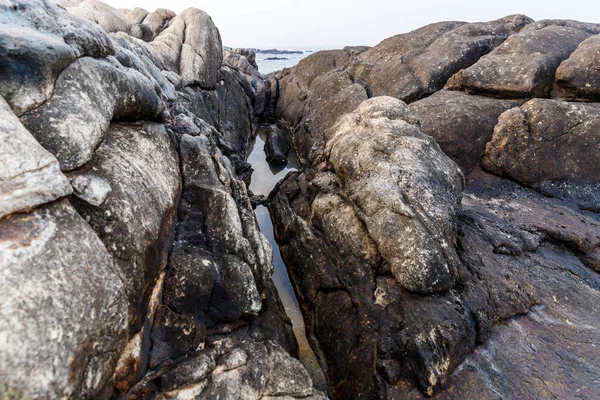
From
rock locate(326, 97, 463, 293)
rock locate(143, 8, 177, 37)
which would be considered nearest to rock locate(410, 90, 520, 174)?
rock locate(326, 97, 463, 293)

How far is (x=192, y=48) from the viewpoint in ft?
65.2

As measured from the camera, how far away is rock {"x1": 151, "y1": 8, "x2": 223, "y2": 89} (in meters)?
18.1

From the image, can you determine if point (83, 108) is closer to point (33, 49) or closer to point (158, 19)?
point (33, 49)

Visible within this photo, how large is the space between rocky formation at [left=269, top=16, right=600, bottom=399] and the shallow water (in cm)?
34

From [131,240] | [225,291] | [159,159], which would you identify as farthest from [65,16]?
[225,291]

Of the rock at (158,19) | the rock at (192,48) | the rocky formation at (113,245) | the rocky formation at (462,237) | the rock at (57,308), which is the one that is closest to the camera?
the rock at (57,308)

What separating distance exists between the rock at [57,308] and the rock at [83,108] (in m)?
0.99

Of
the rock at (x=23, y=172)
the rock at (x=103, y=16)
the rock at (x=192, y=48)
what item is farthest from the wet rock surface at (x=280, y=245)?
the rock at (x=103, y=16)

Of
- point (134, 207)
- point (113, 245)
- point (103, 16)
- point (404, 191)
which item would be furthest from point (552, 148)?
point (103, 16)

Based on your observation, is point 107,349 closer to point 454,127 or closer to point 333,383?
point 333,383

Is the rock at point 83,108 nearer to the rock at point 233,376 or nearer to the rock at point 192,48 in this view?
the rock at point 233,376

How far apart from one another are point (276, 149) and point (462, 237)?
13.8 meters

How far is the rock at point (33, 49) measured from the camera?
4098 millimetres

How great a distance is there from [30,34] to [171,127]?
3315mm
